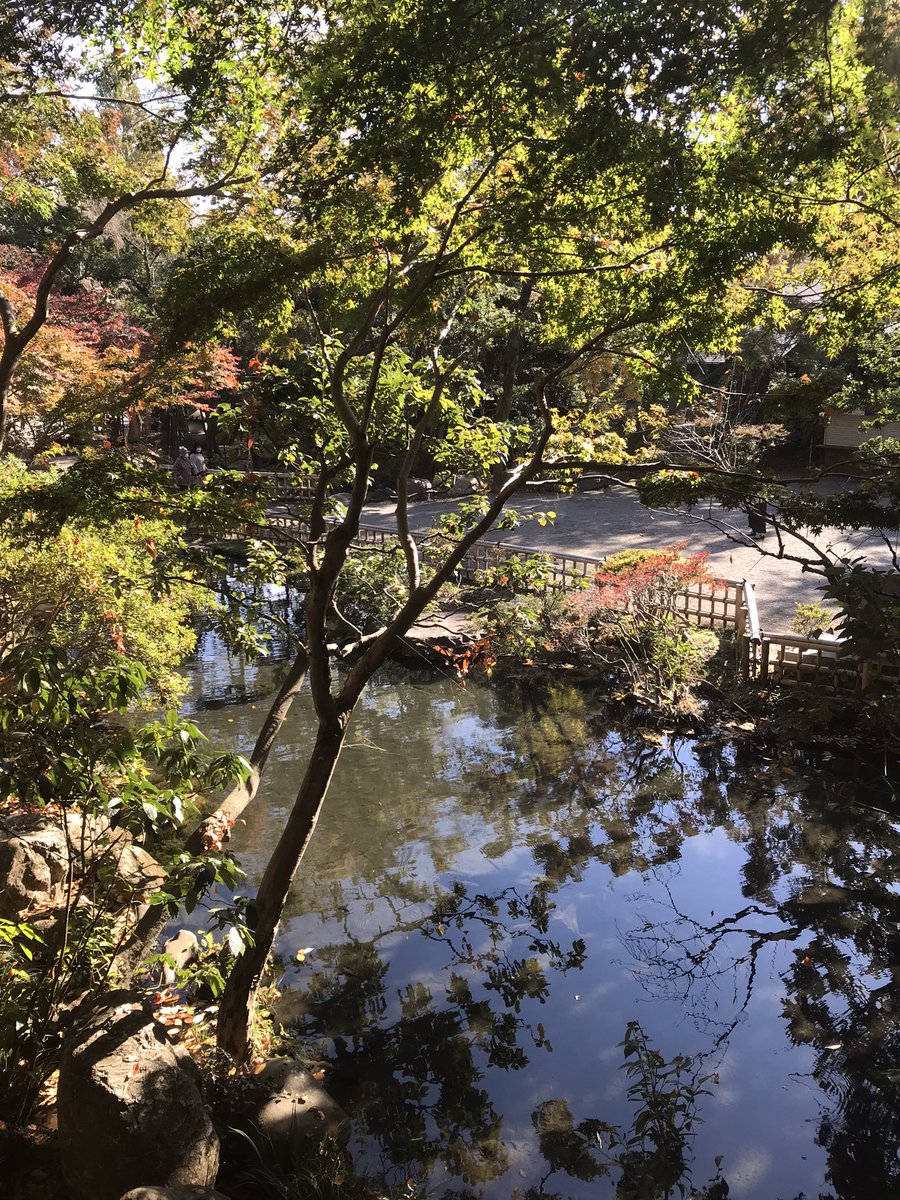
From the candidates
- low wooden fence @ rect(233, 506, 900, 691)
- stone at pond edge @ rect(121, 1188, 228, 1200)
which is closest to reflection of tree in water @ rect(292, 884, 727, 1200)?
stone at pond edge @ rect(121, 1188, 228, 1200)

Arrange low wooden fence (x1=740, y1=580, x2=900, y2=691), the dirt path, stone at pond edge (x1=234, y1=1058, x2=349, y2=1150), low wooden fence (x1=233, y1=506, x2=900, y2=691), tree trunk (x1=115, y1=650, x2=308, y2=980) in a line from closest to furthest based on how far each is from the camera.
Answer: stone at pond edge (x1=234, y1=1058, x2=349, y2=1150) → tree trunk (x1=115, y1=650, x2=308, y2=980) → low wooden fence (x1=233, y1=506, x2=900, y2=691) → low wooden fence (x1=740, y1=580, x2=900, y2=691) → the dirt path

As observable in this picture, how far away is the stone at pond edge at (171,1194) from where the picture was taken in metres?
2.97

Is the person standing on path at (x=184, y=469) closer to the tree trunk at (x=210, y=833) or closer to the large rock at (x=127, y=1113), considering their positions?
the tree trunk at (x=210, y=833)

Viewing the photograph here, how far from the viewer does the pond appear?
15.8ft

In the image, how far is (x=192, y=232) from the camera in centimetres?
949

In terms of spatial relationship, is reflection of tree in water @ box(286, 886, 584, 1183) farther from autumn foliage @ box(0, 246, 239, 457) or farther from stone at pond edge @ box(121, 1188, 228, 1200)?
autumn foliage @ box(0, 246, 239, 457)

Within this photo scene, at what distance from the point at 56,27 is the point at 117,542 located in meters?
4.48

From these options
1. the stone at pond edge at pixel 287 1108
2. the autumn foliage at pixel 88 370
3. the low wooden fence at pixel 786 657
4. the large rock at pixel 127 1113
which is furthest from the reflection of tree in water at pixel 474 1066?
the low wooden fence at pixel 786 657

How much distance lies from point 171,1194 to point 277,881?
1849 millimetres

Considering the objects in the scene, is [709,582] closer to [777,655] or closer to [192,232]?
[777,655]

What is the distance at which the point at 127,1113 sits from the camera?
3.45 metres

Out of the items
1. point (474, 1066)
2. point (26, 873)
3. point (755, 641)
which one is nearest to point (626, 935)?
point (474, 1066)

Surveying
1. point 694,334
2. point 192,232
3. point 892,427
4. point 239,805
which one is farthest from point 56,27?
point 892,427

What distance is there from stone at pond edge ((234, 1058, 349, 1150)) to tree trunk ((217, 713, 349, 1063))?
258 mm
